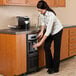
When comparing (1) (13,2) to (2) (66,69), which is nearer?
(1) (13,2)

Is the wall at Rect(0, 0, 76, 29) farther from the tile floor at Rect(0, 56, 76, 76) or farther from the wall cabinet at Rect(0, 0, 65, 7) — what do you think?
the tile floor at Rect(0, 56, 76, 76)

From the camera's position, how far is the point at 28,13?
454 centimetres

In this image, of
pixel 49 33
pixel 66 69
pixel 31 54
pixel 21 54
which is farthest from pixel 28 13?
pixel 66 69

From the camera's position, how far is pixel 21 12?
4.35m

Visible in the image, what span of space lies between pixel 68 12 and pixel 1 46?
2.78 meters

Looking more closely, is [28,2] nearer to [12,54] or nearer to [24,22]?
[24,22]

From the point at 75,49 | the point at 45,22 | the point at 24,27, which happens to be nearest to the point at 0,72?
the point at 24,27

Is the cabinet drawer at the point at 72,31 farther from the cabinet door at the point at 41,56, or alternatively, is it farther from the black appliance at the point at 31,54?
the black appliance at the point at 31,54

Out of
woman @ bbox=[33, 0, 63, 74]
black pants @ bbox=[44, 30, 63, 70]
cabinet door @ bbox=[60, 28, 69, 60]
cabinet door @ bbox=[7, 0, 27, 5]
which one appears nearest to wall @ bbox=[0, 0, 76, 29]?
cabinet door @ bbox=[7, 0, 27, 5]

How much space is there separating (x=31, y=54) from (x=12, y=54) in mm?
439

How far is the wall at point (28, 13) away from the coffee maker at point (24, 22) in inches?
7.2

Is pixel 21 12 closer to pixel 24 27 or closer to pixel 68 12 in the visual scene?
pixel 24 27

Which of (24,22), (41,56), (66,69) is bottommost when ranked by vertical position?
(66,69)

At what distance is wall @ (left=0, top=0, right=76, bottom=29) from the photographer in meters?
3.97
